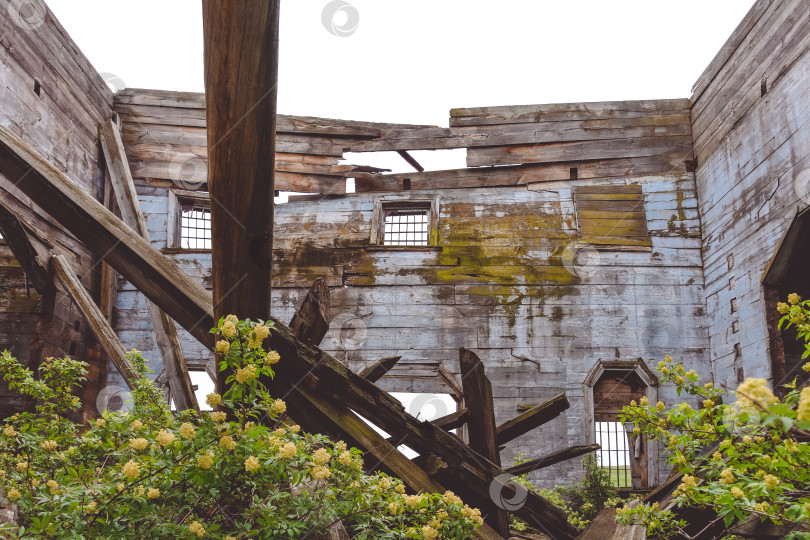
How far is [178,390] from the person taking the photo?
7.90 meters

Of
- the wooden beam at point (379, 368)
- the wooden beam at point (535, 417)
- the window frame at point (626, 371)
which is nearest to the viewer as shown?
the wooden beam at point (379, 368)

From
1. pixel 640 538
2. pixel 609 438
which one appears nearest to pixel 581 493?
pixel 609 438

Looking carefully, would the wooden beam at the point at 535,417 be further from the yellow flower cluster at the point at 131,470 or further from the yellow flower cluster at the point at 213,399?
the yellow flower cluster at the point at 131,470

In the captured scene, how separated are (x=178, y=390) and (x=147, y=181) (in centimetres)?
438

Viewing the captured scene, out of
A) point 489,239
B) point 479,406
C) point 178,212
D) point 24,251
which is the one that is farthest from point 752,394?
point 178,212

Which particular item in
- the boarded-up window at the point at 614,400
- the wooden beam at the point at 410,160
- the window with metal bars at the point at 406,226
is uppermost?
the wooden beam at the point at 410,160

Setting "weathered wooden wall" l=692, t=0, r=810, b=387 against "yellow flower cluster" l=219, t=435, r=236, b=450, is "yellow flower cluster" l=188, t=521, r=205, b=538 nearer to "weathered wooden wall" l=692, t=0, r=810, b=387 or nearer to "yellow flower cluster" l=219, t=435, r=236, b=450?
"yellow flower cluster" l=219, t=435, r=236, b=450

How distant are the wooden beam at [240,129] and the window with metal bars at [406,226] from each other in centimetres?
856

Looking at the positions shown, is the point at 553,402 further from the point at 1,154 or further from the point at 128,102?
the point at 128,102

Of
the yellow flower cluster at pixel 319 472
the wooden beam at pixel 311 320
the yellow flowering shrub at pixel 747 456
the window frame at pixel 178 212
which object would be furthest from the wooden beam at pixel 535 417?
the window frame at pixel 178 212

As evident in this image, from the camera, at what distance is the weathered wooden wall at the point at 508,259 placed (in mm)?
9531

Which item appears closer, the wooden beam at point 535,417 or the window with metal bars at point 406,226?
the wooden beam at point 535,417

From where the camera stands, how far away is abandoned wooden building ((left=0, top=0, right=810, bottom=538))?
788 cm

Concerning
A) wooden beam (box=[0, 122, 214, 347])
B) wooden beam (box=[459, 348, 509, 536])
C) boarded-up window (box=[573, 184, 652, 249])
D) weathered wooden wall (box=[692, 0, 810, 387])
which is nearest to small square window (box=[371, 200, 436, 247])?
boarded-up window (box=[573, 184, 652, 249])
